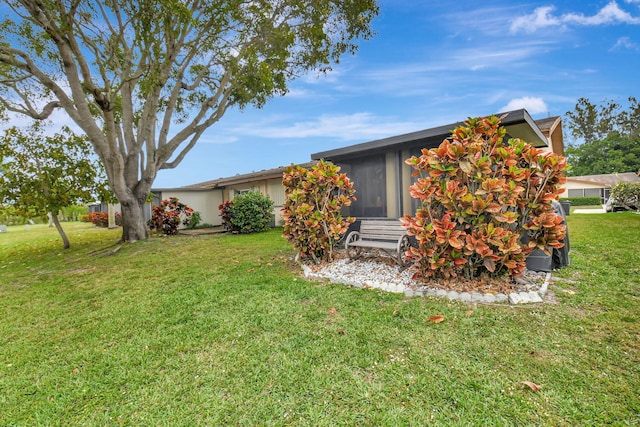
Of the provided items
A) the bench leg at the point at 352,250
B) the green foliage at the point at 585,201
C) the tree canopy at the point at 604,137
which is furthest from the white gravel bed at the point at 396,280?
the tree canopy at the point at 604,137

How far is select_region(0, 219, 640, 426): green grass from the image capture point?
6.28 ft

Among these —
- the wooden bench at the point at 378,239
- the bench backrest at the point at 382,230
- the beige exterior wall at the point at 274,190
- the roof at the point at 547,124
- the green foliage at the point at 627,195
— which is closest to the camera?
the wooden bench at the point at 378,239

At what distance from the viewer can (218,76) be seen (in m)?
11.2

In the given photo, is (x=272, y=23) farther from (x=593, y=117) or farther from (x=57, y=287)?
(x=593, y=117)

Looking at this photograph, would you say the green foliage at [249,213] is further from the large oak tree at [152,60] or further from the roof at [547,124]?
the roof at [547,124]

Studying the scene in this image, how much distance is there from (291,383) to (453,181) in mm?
3001

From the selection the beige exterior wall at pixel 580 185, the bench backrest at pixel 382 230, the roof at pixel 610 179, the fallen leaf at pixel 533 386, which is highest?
the roof at pixel 610 179

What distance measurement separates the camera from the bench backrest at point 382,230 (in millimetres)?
5601

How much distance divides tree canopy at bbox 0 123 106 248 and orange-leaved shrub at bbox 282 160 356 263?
8.05 m

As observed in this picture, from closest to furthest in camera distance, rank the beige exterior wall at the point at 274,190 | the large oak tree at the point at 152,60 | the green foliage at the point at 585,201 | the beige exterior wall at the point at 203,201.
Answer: the large oak tree at the point at 152,60
the beige exterior wall at the point at 274,190
the beige exterior wall at the point at 203,201
the green foliage at the point at 585,201

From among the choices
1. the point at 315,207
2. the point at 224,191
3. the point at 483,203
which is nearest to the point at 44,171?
the point at 315,207

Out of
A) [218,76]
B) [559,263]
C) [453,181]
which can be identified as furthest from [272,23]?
[559,263]

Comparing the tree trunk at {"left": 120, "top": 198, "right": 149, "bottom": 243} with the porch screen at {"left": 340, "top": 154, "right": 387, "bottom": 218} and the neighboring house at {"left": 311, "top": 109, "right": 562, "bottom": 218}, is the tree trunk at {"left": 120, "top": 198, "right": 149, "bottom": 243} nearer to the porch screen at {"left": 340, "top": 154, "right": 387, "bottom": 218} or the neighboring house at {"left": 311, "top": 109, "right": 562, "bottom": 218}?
the neighboring house at {"left": 311, "top": 109, "right": 562, "bottom": 218}

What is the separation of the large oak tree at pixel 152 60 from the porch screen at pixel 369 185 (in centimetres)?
411
